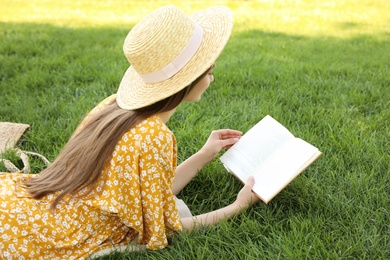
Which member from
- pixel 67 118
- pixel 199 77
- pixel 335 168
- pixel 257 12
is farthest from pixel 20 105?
pixel 257 12

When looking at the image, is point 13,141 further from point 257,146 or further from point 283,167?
point 283,167

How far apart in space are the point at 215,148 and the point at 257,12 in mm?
4591

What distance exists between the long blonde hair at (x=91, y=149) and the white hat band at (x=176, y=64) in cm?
9

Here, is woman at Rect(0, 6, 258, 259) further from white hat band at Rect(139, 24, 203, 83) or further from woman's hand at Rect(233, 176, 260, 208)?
woman's hand at Rect(233, 176, 260, 208)

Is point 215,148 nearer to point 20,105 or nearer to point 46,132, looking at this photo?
point 46,132

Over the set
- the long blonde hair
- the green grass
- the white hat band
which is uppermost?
the white hat band

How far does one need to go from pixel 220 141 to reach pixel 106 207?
2.30 feet

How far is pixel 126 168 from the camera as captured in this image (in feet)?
5.96

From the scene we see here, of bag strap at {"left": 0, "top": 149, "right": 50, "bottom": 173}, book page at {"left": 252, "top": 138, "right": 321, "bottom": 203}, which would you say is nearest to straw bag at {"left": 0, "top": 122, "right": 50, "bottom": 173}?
bag strap at {"left": 0, "top": 149, "right": 50, "bottom": 173}

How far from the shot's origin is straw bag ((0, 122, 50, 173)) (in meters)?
2.46

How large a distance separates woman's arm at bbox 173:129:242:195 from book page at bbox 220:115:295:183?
0.34 ft

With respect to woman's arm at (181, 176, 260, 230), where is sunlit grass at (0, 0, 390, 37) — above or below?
below

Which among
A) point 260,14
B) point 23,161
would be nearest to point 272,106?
point 23,161

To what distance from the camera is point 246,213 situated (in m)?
2.13
